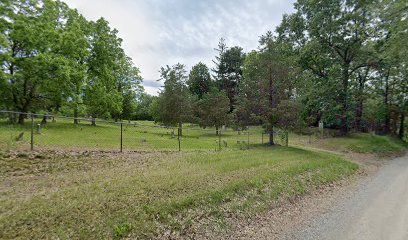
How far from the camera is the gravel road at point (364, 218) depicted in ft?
15.1

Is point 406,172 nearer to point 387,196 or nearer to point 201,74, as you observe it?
point 387,196

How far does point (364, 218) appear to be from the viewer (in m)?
5.40

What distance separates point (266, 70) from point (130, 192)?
13.2 meters

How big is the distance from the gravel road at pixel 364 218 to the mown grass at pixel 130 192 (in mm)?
1183

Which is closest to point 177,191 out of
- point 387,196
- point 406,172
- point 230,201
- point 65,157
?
point 230,201

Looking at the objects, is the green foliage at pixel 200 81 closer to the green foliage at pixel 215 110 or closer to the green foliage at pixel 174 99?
the green foliage at pixel 215 110

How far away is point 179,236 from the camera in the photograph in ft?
13.9

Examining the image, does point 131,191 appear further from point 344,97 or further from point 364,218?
point 344,97

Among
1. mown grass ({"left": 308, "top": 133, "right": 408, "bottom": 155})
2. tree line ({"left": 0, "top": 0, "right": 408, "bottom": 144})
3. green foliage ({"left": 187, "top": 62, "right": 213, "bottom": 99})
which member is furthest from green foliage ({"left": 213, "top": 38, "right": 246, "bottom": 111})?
Answer: mown grass ({"left": 308, "top": 133, "right": 408, "bottom": 155})

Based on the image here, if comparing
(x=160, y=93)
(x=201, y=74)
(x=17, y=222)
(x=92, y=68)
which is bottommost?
(x=17, y=222)

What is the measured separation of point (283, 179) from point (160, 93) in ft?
78.1

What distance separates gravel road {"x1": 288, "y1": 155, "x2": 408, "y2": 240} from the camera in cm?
460

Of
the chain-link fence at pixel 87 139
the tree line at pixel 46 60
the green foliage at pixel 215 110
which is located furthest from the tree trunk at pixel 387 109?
the tree line at pixel 46 60

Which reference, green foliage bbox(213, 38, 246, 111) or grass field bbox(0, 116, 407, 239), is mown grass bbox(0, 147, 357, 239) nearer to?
grass field bbox(0, 116, 407, 239)
